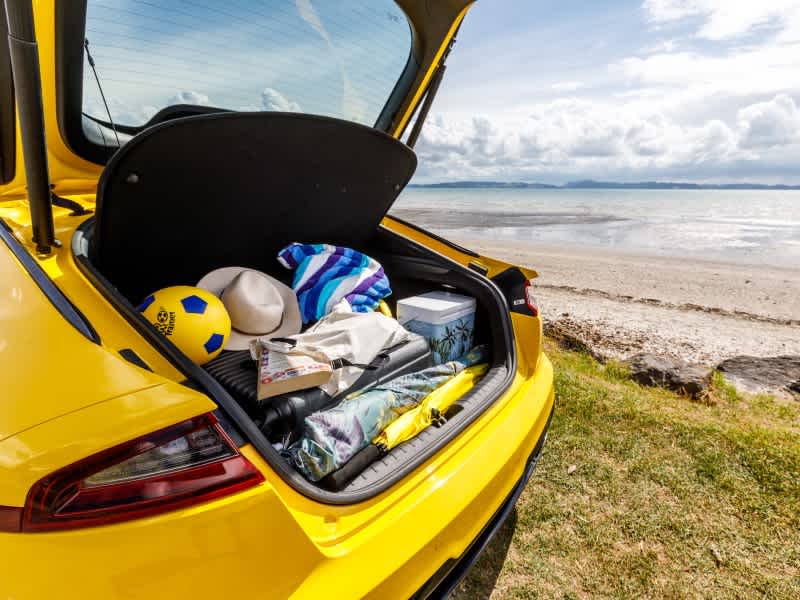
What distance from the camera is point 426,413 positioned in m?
1.75

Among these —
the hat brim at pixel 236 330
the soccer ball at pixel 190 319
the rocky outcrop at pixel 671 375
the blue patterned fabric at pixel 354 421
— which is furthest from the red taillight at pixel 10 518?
the rocky outcrop at pixel 671 375

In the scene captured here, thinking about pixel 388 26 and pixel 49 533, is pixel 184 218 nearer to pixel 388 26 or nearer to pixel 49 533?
pixel 49 533

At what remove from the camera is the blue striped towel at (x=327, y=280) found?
231 centimetres

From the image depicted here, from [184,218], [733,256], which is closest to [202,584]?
[184,218]

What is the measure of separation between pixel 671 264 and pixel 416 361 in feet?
42.4

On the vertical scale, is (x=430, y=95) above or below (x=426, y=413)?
above

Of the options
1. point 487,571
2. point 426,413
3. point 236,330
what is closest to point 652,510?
point 487,571

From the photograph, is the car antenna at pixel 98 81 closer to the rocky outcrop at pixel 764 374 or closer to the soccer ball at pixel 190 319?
the soccer ball at pixel 190 319

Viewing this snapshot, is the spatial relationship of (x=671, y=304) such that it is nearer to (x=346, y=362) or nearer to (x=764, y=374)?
(x=764, y=374)

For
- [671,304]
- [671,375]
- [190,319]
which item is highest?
[190,319]

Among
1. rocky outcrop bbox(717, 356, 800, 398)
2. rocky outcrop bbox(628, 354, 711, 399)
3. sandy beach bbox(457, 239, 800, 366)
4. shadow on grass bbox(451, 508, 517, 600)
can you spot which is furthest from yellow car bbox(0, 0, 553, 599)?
sandy beach bbox(457, 239, 800, 366)

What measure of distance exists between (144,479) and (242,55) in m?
1.85

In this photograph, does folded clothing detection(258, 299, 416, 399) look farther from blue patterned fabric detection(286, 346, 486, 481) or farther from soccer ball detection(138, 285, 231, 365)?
soccer ball detection(138, 285, 231, 365)

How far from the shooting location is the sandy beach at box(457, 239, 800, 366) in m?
5.72
